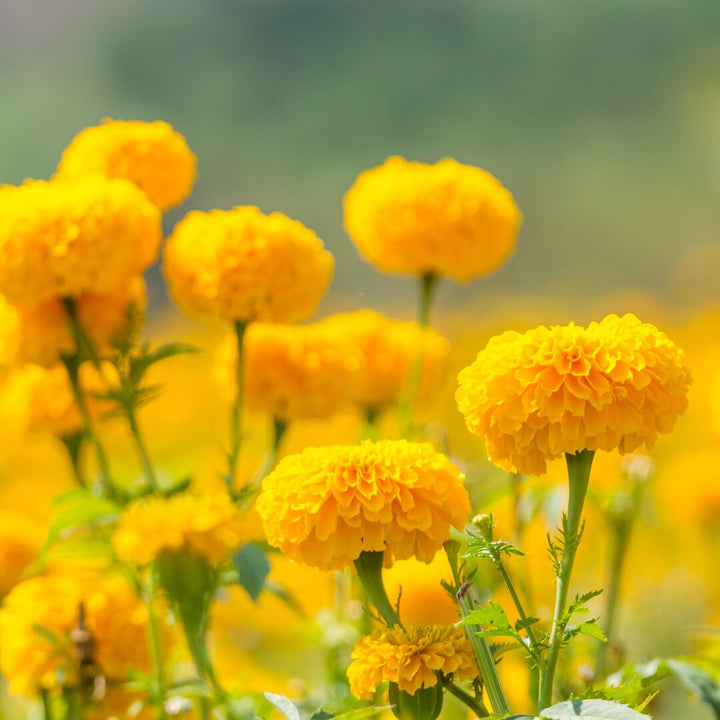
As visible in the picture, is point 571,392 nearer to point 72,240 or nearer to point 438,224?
point 72,240

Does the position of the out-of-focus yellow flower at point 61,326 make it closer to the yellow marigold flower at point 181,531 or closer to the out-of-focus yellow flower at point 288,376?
the out-of-focus yellow flower at point 288,376

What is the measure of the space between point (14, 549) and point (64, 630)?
1.19 ft

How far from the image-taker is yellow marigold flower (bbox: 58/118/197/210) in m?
1.74

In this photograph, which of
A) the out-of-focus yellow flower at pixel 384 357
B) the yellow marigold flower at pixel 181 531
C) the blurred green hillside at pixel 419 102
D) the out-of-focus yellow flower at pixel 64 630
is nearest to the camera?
the yellow marigold flower at pixel 181 531

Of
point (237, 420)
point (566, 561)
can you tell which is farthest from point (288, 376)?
point (566, 561)

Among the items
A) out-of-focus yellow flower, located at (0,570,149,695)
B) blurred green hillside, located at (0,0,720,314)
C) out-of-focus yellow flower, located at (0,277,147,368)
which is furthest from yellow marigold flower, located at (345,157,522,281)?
blurred green hillside, located at (0,0,720,314)

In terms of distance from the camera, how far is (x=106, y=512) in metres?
1.39

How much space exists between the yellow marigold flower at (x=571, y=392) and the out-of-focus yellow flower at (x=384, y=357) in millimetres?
1107

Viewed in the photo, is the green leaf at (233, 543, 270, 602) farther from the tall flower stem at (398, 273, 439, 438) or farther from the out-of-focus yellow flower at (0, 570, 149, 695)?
the tall flower stem at (398, 273, 439, 438)

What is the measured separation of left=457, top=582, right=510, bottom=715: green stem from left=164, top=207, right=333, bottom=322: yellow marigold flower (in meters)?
0.77

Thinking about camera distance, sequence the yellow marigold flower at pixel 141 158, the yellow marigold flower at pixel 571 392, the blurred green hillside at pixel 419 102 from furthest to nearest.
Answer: the blurred green hillside at pixel 419 102 < the yellow marigold flower at pixel 141 158 < the yellow marigold flower at pixel 571 392

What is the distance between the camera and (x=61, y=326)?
5.33 feet

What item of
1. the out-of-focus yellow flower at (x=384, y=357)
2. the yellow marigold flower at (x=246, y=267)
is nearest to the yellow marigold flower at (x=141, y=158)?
the yellow marigold flower at (x=246, y=267)

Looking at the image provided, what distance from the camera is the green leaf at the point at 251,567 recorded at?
1.21 m
